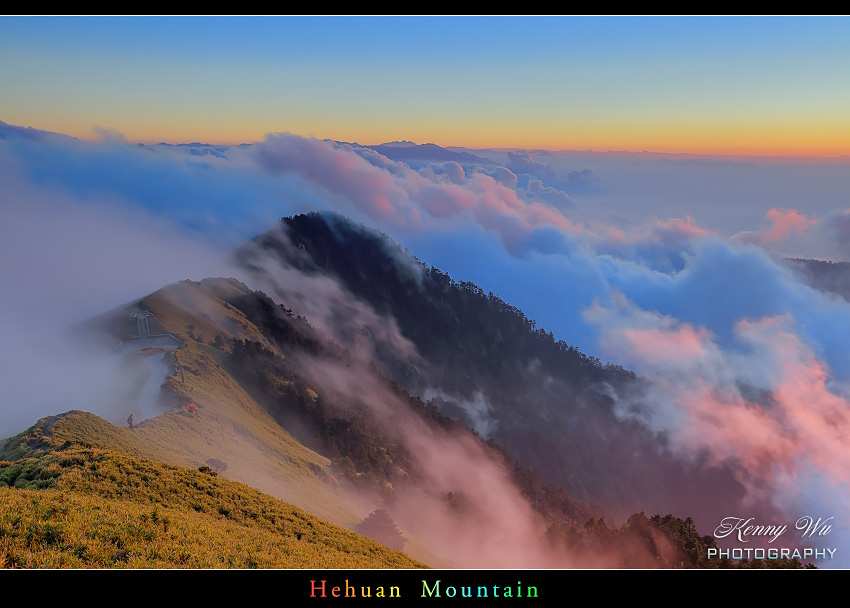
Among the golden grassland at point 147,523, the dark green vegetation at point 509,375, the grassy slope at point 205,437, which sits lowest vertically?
the dark green vegetation at point 509,375

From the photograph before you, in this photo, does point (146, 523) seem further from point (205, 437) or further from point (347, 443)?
point (347, 443)

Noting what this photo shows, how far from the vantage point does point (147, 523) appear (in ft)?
33.5

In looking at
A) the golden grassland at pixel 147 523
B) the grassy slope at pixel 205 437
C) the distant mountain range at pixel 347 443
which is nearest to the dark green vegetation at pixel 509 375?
the distant mountain range at pixel 347 443

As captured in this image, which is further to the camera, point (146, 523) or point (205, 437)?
point (205, 437)

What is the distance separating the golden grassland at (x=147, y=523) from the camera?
8398mm

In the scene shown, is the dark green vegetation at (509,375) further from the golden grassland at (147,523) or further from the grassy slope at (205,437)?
the golden grassland at (147,523)

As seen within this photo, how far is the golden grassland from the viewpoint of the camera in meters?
8.40

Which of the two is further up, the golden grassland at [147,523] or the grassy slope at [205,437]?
the golden grassland at [147,523]

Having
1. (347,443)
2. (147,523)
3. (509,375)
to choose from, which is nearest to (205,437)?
(147,523)

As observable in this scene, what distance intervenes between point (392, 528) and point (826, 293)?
147 m

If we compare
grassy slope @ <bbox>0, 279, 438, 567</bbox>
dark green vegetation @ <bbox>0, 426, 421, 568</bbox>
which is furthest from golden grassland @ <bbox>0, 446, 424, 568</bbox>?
grassy slope @ <bbox>0, 279, 438, 567</bbox>

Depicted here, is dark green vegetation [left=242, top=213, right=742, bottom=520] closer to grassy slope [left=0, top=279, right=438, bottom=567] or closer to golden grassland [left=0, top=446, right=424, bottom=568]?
grassy slope [left=0, top=279, right=438, bottom=567]

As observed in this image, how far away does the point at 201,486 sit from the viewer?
15.3 metres
